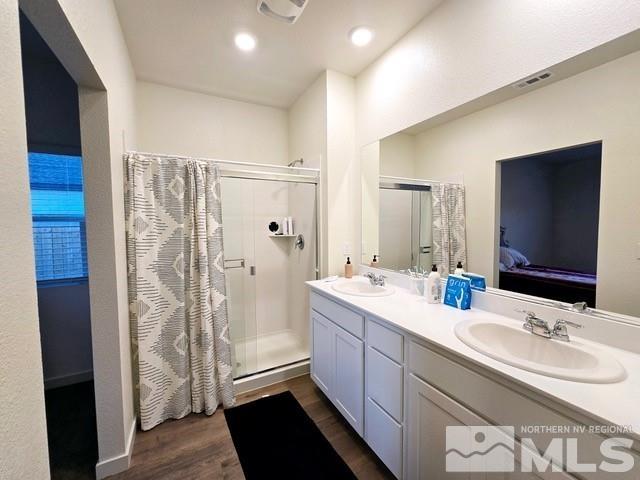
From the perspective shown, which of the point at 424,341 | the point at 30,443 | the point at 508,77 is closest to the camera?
the point at 30,443

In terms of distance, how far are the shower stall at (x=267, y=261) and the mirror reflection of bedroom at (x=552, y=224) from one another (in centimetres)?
153

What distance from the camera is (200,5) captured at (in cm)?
162

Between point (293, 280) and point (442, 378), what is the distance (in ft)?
6.57

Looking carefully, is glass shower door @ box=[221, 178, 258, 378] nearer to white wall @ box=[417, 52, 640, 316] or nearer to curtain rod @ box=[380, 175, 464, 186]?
curtain rod @ box=[380, 175, 464, 186]

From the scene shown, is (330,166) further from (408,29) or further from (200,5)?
(200,5)

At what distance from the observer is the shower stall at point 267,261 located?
229 cm

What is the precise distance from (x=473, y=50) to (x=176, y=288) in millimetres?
2341

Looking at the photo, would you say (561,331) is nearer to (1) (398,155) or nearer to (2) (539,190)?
(2) (539,190)

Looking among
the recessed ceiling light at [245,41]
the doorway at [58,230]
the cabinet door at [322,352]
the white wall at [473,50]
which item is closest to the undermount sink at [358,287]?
the cabinet door at [322,352]

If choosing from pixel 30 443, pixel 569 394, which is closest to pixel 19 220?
pixel 30 443

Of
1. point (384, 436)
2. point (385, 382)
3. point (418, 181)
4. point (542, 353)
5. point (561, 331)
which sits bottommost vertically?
point (384, 436)

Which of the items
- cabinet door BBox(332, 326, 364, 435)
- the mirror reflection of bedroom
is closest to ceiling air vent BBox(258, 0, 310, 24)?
the mirror reflection of bedroom

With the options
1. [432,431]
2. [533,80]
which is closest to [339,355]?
[432,431]

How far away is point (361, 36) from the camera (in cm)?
191
